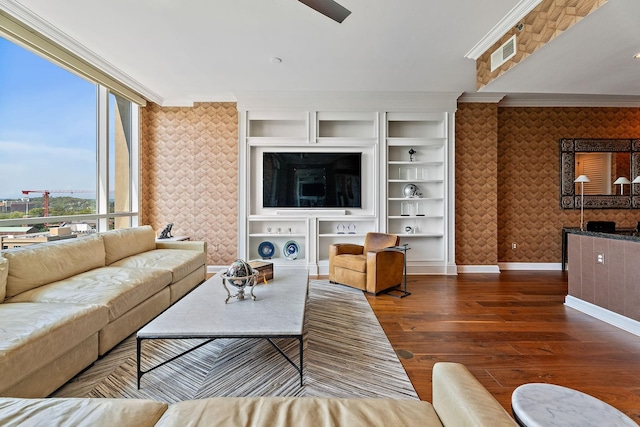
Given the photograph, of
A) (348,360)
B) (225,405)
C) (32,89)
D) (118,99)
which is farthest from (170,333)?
(118,99)

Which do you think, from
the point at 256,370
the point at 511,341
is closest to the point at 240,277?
the point at 256,370

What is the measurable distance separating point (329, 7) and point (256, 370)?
96.5 inches

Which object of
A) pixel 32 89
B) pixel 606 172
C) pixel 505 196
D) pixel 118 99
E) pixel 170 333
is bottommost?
pixel 170 333

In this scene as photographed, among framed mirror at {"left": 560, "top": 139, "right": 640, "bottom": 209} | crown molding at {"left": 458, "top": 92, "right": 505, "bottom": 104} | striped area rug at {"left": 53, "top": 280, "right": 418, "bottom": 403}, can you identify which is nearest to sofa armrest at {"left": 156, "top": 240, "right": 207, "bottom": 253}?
striped area rug at {"left": 53, "top": 280, "right": 418, "bottom": 403}

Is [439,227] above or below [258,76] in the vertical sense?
below

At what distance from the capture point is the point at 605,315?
280 centimetres

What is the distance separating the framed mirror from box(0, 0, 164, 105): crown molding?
6677mm

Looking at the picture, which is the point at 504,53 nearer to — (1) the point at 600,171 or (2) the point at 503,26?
(2) the point at 503,26

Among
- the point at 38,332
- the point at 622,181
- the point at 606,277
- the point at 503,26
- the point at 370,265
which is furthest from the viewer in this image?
the point at 622,181

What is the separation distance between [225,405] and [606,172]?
6.53 metres

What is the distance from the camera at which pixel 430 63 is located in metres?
3.49

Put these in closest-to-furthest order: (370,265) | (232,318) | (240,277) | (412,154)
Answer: (232,318)
(240,277)
(370,265)
(412,154)

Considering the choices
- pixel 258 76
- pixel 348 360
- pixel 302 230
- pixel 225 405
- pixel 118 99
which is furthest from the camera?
pixel 302 230

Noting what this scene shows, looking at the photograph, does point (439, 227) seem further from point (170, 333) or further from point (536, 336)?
point (170, 333)
